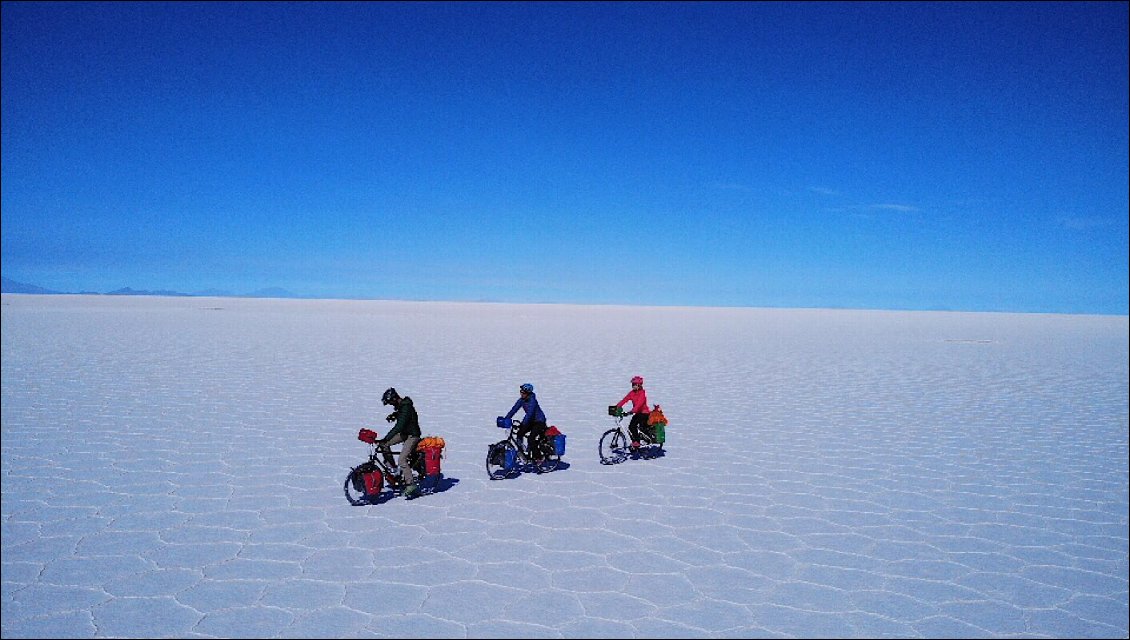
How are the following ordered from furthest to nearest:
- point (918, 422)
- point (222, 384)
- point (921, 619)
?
point (222, 384) < point (918, 422) < point (921, 619)

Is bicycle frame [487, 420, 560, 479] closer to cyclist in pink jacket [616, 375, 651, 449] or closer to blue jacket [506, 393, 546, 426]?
blue jacket [506, 393, 546, 426]

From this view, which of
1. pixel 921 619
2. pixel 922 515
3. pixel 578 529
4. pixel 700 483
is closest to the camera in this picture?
pixel 921 619

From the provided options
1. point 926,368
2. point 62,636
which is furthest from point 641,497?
point 926,368

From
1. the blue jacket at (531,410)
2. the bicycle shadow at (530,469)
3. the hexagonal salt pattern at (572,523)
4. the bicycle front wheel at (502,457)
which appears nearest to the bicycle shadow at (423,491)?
the hexagonal salt pattern at (572,523)

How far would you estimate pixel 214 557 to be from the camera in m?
5.39

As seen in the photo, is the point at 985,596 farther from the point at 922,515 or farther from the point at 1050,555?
the point at 922,515

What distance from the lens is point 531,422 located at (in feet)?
25.0

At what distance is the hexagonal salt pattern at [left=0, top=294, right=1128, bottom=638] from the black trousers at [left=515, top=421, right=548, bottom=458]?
0.35 meters

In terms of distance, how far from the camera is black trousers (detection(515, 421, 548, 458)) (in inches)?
302

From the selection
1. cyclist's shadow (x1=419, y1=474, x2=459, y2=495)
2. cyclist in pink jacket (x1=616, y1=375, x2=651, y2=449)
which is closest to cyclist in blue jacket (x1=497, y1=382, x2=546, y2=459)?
cyclist's shadow (x1=419, y1=474, x2=459, y2=495)

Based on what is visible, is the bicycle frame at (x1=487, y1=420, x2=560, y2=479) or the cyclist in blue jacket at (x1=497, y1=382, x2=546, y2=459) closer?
the cyclist in blue jacket at (x1=497, y1=382, x2=546, y2=459)

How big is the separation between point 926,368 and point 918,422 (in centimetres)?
1099

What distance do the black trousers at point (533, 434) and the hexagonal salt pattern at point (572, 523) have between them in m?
0.35

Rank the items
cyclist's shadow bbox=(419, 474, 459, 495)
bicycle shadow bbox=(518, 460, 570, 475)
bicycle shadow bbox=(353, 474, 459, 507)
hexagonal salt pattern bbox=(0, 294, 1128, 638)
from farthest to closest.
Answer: bicycle shadow bbox=(518, 460, 570, 475) → cyclist's shadow bbox=(419, 474, 459, 495) → bicycle shadow bbox=(353, 474, 459, 507) → hexagonal salt pattern bbox=(0, 294, 1128, 638)
